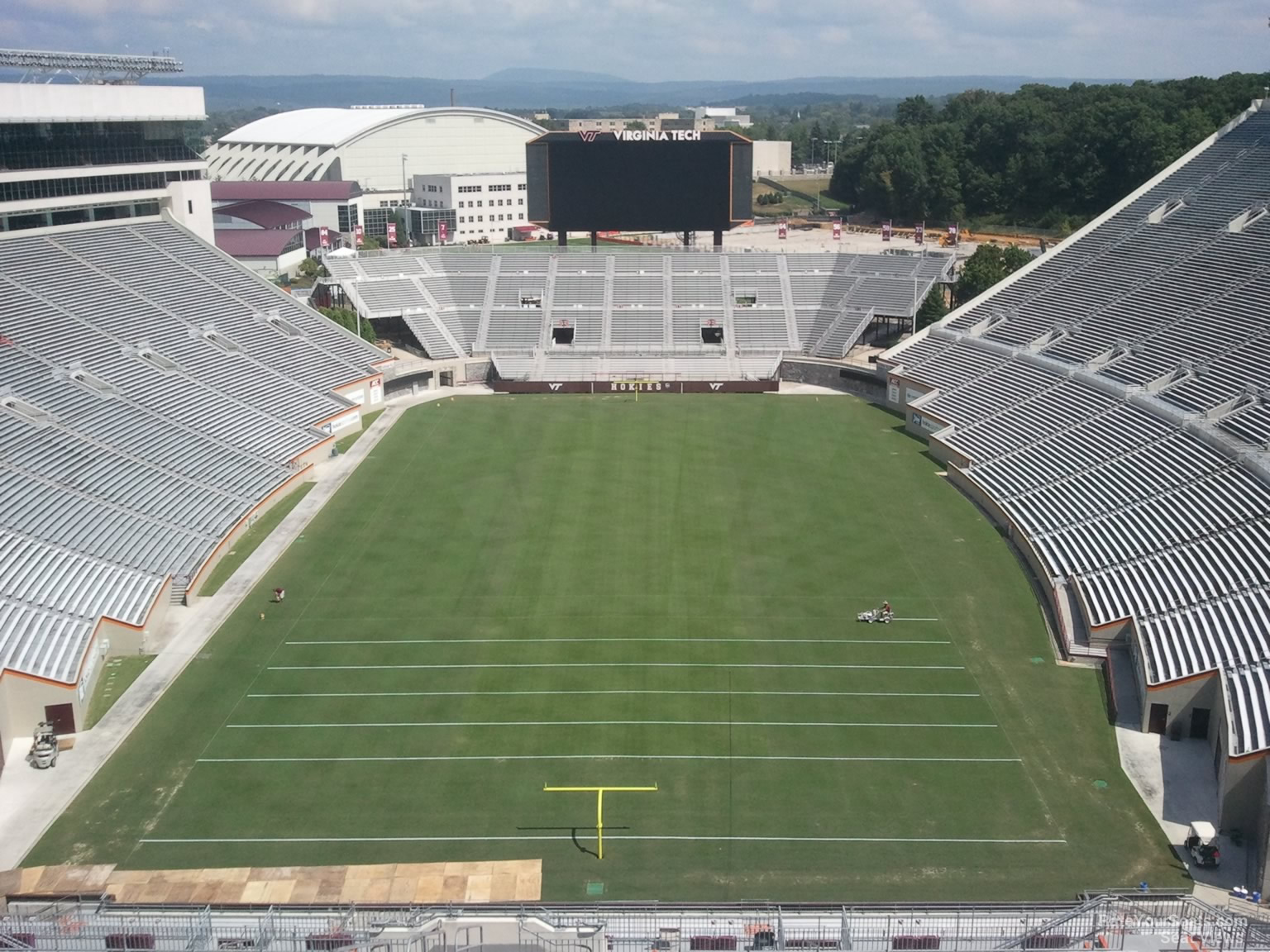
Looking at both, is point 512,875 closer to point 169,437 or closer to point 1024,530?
point 1024,530

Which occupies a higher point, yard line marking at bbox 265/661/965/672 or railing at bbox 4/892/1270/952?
railing at bbox 4/892/1270/952

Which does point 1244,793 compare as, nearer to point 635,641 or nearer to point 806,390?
point 635,641

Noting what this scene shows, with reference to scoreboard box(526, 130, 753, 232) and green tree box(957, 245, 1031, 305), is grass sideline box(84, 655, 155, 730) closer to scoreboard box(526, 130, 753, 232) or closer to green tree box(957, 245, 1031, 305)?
scoreboard box(526, 130, 753, 232)

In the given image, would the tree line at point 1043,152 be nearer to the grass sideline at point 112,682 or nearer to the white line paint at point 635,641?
the white line paint at point 635,641

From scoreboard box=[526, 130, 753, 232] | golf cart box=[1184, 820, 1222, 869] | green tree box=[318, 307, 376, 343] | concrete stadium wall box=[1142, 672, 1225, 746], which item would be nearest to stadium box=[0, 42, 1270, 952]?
concrete stadium wall box=[1142, 672, 1225, 746]

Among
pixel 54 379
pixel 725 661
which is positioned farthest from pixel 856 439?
pixel 54 379

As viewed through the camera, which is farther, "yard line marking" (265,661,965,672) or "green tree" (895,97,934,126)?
"green tree" (895,97,934,126)

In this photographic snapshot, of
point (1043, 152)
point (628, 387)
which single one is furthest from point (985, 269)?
point (1043, 152)
